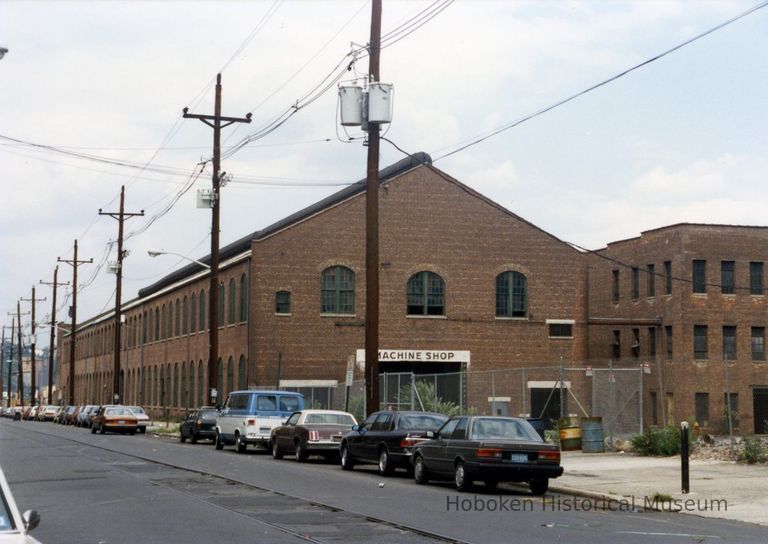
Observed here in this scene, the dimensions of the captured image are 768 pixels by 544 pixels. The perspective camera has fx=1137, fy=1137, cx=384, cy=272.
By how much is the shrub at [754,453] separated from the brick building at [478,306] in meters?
23.6

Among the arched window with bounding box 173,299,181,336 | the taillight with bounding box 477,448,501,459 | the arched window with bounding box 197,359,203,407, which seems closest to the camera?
the taillight with bounding box 477,448,501,459

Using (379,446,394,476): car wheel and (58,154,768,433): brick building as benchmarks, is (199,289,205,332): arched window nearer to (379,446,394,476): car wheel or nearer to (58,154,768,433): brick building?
(58,154,768,433): brick building

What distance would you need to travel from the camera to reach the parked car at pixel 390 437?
23.9m

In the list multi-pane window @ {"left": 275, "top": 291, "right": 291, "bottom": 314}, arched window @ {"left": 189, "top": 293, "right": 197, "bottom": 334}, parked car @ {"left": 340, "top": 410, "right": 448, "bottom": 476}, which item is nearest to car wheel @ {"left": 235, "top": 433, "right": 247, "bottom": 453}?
parked car @ {"left": 340, "top": 410, "right": 448, "bottom": 476}

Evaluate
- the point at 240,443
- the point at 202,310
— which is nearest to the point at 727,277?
the point at 202,310

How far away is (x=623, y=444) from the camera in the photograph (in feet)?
103

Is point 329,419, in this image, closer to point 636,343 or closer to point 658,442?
point 658,442

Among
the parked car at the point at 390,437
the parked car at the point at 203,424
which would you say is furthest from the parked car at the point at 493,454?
the parked car at the point at 203,424

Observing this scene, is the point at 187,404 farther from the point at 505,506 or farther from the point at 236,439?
the point at 505,506

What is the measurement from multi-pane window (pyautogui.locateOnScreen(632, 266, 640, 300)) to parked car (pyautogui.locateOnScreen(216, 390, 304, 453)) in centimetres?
3445

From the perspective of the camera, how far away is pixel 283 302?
54031 mm

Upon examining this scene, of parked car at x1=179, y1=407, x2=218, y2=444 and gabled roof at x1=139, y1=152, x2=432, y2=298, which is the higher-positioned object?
gabled roof at x1=139, y1=152, x2=432, y2=298

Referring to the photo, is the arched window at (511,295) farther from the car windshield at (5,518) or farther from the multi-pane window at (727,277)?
the car windshield at (5,518)

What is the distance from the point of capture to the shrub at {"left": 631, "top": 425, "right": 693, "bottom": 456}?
94.1 ft
